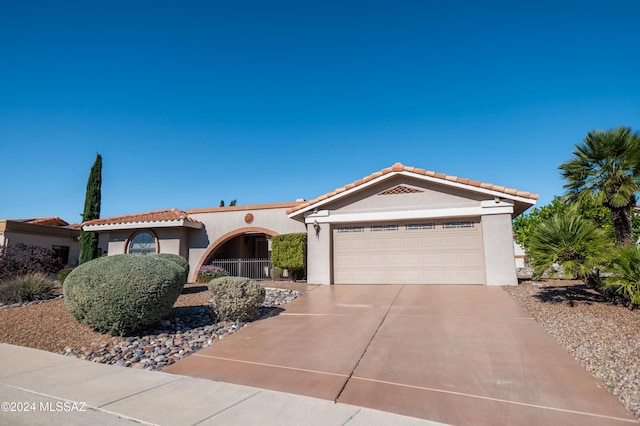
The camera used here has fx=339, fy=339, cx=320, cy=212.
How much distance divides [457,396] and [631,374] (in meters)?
2.27

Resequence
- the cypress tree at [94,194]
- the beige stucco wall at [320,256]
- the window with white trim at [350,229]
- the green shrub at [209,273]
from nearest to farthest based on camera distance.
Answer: the beige stucco wall at [320,256] < the window with white trim at [350,229] < the green shrub at [209,273] < the cypress tree at [94,194]

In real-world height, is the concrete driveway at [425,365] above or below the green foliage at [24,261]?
below

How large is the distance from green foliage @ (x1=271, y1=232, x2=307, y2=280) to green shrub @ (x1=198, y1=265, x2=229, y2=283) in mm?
2992

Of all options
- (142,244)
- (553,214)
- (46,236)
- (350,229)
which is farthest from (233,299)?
(46,236)

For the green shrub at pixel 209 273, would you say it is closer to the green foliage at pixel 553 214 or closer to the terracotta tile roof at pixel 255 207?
the terracotta tile roof at pixel 255 207

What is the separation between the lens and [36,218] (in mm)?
30031

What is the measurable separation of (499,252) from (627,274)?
15.9 ft

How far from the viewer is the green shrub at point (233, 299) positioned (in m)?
7.35

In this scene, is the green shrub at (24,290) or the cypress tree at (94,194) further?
the cypress tree at (94,194)

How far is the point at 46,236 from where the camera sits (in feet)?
81.3

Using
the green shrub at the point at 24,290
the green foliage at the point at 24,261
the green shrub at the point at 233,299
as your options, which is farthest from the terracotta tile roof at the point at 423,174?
the green foliage at the point at 24,261

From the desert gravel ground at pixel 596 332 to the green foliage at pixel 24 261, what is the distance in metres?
18.2

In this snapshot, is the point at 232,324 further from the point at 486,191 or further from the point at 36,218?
the point at 36,218

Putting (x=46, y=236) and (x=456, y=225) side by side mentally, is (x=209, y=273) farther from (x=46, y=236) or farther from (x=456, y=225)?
(x=46, y=236)
